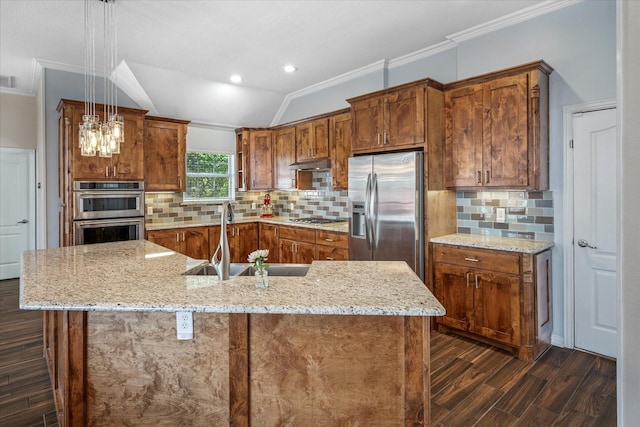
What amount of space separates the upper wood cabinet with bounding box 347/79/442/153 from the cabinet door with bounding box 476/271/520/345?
1463mm

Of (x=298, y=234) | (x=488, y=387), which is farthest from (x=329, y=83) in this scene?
(x=488, y=387)

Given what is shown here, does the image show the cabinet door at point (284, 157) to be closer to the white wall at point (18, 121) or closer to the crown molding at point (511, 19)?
the crown molding at point (511, 19)

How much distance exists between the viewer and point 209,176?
6.23 metres

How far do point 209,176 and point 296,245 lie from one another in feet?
7.00

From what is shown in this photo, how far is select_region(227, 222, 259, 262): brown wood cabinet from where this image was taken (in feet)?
18.9

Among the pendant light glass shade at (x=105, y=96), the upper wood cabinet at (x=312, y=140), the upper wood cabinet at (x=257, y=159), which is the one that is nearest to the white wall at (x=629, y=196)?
the pendant light glass shade at (x=105, y=96)

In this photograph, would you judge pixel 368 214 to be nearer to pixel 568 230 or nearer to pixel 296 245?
pixel 296 245

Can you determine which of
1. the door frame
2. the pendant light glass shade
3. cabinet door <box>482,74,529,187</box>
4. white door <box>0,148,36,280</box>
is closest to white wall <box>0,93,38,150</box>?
white door <box>0,148,36,280</box>

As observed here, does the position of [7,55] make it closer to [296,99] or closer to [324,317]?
[296,99]

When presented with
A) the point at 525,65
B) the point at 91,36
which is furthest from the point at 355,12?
the point at 91,36

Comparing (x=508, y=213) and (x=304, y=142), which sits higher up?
(x=304, y=142)

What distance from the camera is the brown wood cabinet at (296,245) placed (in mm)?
5012

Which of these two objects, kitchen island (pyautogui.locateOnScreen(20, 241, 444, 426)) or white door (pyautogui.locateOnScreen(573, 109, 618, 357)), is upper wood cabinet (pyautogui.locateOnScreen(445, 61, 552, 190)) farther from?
kitchen island (pyautogui.locateOnScreen(20, 241, 444, 426))

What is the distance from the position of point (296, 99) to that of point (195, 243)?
9.29 feet
